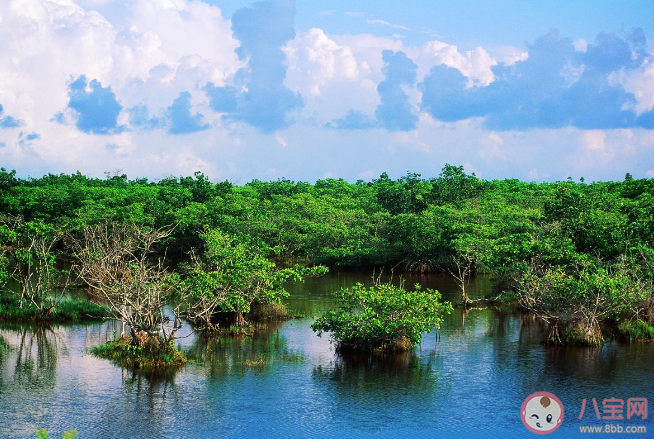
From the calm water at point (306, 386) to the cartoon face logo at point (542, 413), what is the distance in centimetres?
31

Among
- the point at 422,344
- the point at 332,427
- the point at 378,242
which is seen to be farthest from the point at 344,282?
the point at 332,427

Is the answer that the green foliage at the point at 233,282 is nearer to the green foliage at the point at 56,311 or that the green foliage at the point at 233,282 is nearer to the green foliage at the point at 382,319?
the green foliage at the point at 382,319

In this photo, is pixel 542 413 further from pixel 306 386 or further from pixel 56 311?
pixel 56 311

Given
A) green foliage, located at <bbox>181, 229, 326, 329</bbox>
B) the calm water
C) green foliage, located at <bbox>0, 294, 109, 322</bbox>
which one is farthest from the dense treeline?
green foliage, located at <bbox>0, 294, 109, 322</bbox>

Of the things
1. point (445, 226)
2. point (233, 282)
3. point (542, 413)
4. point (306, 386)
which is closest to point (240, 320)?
point (233, 282)

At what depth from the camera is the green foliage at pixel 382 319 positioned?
28.4m

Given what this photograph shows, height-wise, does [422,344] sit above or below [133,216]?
below

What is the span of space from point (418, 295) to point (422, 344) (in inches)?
134

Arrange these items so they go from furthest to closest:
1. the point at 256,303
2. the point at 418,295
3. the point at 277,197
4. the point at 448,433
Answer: the point at 277,197, the point at 256,303, the point at 418,295, the point at 448,433

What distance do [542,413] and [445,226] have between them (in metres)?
27.9

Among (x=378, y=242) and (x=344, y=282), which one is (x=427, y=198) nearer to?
(x=378, y=242)

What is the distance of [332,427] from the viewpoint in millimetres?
21438

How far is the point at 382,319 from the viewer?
2864 centimetres

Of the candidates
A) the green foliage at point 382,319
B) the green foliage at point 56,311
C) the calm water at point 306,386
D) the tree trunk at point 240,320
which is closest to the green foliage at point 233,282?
the tree trunk at point 240,320
